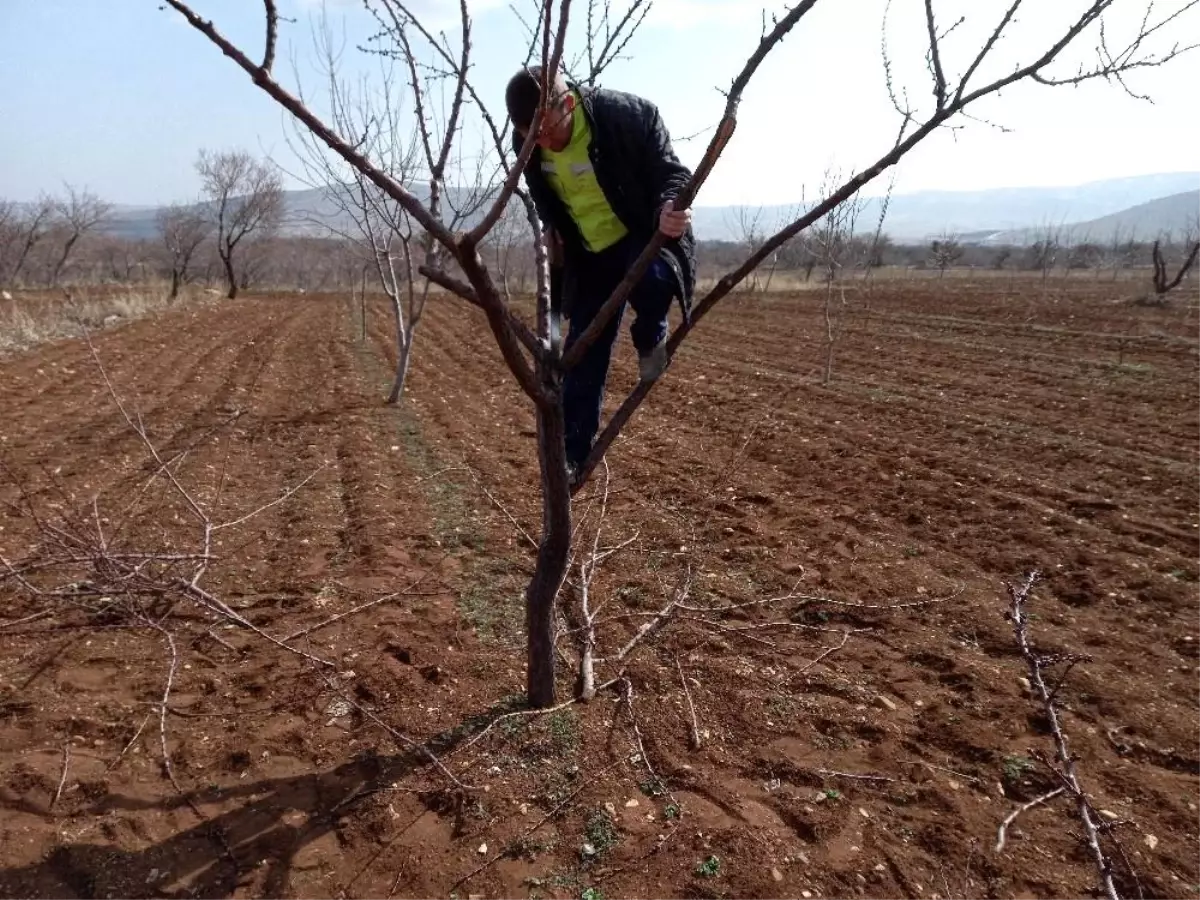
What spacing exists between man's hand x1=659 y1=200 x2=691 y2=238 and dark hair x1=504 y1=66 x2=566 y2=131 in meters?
0.35

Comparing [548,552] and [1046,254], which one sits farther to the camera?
[1046,254]

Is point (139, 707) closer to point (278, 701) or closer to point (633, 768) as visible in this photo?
point (278, 701)

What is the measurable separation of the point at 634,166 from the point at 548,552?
107 cm

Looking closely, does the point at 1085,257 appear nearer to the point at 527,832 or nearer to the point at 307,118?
the point at 527,832

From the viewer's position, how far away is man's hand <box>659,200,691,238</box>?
152 centimetres

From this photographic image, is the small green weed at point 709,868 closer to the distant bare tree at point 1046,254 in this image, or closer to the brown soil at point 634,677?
the brown soil at point 634,677

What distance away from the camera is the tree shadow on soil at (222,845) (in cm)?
169

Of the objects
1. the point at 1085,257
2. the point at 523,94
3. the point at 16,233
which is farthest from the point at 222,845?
the point at 1085,257

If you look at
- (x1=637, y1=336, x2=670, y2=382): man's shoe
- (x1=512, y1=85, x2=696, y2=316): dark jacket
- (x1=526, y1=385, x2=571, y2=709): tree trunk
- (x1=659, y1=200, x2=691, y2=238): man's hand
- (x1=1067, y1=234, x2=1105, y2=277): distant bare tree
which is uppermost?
(x1=512, y1=85, x2=696, y2=316): dark jacket

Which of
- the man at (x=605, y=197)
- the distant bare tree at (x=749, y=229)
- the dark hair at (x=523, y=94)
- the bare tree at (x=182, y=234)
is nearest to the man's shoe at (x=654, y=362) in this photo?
the man at (x=605, y=197)

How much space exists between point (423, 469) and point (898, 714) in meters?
3.56

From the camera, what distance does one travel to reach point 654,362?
7.27 ft

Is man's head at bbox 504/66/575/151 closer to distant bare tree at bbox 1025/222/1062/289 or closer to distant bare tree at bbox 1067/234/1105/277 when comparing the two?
distant bare tree at bbox 1025/222/1062/289

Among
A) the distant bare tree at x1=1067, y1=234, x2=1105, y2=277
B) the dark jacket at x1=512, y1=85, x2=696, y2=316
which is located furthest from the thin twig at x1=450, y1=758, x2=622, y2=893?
the distant bare tree at x1=1067, y1=234, x2=1105, y2=277
